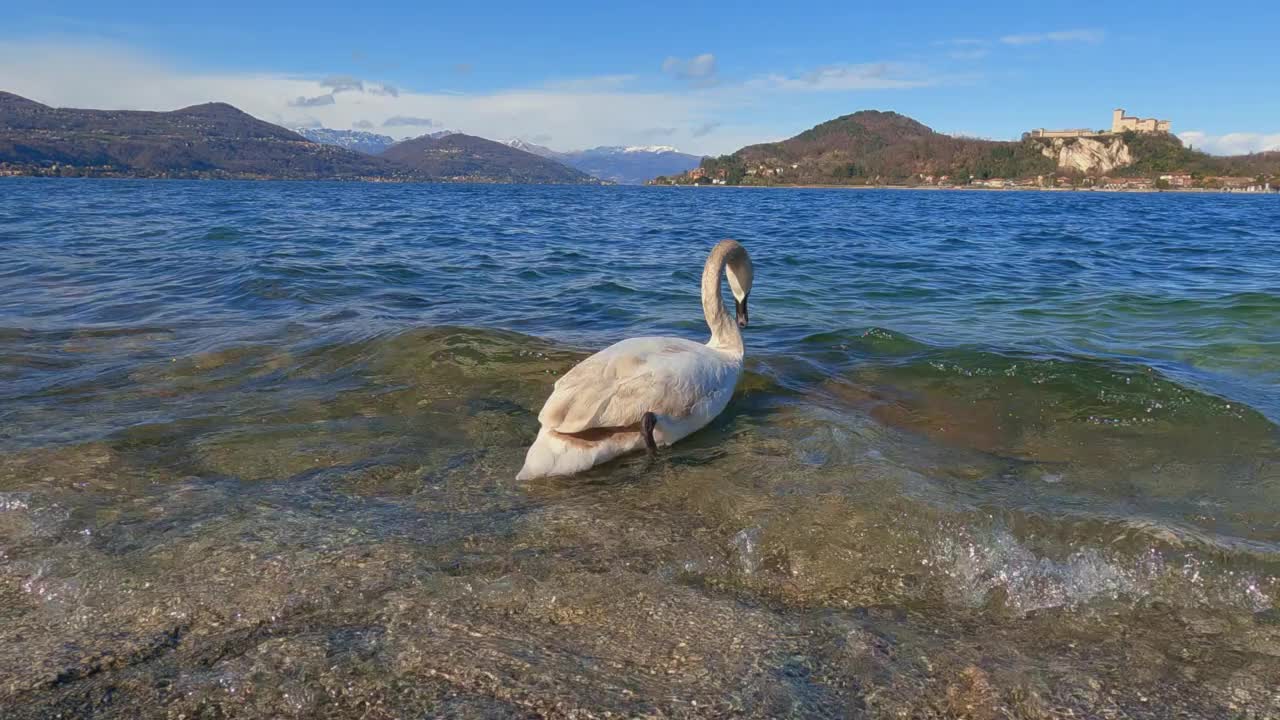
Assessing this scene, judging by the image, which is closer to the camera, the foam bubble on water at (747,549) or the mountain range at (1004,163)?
the foam bubble on water at (747,549)

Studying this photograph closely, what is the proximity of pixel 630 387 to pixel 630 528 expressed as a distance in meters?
1.38

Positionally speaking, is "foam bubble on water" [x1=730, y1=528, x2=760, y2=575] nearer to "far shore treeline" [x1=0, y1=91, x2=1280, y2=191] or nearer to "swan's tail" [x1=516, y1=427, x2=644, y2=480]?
"swan's tail" [x1=516, y1=427, x2=644, y2=480]

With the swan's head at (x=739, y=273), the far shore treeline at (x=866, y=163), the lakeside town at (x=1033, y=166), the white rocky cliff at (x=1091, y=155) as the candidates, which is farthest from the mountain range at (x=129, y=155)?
the white rocky cliff at (x=1091, y=155)

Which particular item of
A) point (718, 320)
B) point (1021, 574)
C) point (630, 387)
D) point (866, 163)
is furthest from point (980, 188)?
point (1021, 574)

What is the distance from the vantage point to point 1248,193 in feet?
387

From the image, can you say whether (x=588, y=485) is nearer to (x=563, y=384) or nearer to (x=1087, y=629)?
(x=563, y=384)

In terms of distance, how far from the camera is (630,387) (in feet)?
17.6

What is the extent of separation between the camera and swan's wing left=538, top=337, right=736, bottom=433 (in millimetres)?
5184

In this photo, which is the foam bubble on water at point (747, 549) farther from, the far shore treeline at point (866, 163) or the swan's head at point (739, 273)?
the far shore treeline at point (866, 163)

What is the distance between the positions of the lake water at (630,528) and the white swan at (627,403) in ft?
0.64

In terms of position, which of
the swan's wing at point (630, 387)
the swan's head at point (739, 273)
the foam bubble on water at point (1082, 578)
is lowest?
the foam bubble on water at point (1082, 578)

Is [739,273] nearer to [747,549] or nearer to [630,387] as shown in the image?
[630,387]

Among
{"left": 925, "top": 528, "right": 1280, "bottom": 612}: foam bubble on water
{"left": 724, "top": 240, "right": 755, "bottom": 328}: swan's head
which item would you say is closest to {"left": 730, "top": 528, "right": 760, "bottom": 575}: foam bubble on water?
{"left": 925, "top": 528, "right": 1280, "bottom": 612}: foam bubble on water

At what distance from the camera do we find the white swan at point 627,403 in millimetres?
5086
